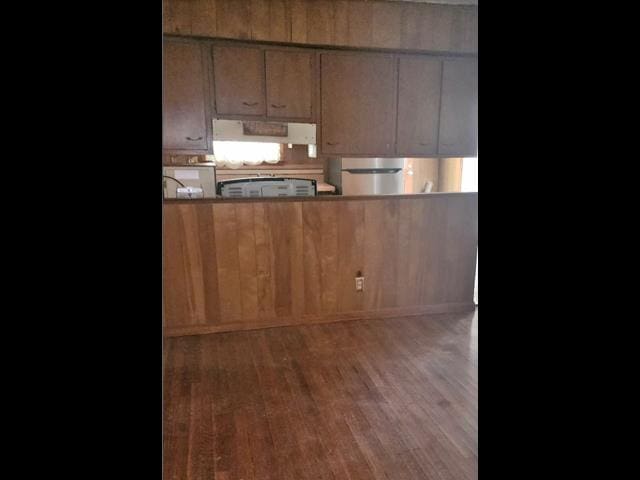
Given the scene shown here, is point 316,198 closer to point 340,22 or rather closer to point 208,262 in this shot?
point 208,262

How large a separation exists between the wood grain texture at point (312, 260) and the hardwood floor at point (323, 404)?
0.74 feet

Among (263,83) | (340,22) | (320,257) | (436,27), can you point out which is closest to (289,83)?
(263,83)

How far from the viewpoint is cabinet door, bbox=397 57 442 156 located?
3.17 meters

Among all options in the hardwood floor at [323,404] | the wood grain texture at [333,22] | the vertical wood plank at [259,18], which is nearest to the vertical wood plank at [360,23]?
the wood grain texture at [333,22]

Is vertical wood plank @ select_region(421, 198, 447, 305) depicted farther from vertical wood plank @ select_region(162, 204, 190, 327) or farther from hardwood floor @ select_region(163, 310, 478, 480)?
vertical wood plank @ select_region(162, 204, 190, 327)

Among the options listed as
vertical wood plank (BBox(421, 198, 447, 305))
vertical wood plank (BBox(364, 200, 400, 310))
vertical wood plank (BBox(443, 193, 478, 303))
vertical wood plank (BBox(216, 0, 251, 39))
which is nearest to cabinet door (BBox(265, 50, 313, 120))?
vertical wood plank (BBox(216, 0, 251, 39))

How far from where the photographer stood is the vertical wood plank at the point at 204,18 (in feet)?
8.93

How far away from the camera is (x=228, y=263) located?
3.03m

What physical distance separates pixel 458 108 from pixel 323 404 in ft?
8.69

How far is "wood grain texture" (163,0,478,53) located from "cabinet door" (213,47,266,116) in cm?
12
